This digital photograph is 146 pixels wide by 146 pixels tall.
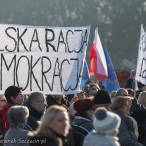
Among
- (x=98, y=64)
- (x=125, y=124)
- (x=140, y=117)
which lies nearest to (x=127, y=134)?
(x=125, y=124)

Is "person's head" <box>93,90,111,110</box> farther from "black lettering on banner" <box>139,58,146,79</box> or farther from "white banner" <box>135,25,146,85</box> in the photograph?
"black lettering on banner" <box>139,58,146,79</box>

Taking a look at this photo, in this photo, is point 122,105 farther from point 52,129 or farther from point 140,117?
point 52,129

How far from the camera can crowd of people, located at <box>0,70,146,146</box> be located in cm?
355

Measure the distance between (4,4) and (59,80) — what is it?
109ft

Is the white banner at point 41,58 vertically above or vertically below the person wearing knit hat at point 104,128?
above

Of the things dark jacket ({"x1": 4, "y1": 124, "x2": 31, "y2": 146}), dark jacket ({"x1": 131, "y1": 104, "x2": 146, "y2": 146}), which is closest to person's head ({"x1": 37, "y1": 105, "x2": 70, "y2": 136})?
dark jacket ({"x1": 4, "y1": 124, "x2": 31, "y2": 146})

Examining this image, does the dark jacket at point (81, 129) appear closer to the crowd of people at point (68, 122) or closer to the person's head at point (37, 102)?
the crowd of people at point (68, 122)

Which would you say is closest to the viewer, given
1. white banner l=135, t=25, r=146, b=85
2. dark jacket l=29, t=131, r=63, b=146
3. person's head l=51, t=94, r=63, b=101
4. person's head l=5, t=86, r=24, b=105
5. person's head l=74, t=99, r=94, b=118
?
dark jacket l=29, t=131, r=63, b=146

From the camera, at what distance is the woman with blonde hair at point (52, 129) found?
3.46 metres

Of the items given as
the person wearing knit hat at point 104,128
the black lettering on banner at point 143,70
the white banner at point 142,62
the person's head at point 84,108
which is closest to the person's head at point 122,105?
the person's head at point 84,108

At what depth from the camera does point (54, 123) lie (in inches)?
139

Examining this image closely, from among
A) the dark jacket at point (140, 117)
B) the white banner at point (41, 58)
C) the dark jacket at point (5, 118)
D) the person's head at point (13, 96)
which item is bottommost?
the dark jacket at point (140, 117)

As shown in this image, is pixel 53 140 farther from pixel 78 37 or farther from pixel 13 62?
pixel 78 37

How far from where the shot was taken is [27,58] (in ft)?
20.3
